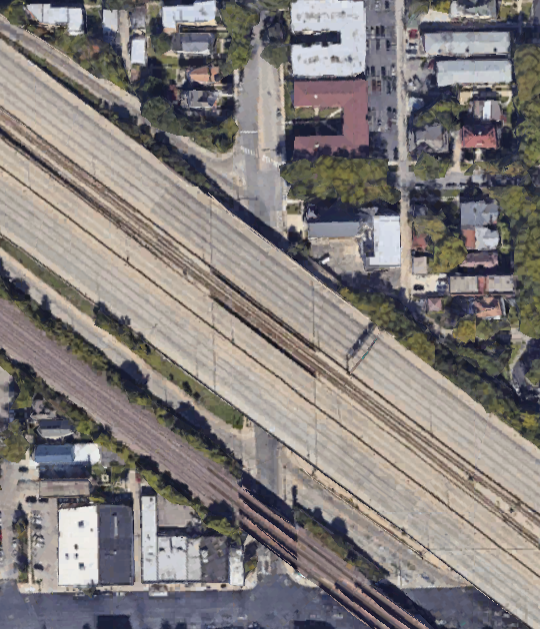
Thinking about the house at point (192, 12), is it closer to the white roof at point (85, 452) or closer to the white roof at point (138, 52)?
the white roof at point (138, 52)

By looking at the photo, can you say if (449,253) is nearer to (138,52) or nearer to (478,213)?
(478,213)

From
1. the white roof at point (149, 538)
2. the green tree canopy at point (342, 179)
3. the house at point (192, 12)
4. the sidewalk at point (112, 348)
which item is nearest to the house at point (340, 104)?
the green tree canopy at point (342, 179)

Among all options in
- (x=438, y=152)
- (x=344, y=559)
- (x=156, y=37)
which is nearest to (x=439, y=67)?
(x=438, y=152)

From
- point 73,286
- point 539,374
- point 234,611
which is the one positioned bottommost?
point 234,611

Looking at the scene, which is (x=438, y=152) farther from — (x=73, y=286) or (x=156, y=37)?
(x=73, y=286)

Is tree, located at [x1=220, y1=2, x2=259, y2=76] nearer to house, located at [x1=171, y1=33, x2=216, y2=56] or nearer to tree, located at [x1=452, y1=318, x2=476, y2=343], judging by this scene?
house, located at [x1=171, y1=33, x2=216, y2=56]

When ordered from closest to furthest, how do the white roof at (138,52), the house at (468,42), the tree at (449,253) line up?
the tree at (449,253)
the house at (468,42)
the white roof at (138,52)

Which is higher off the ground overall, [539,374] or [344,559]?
[539,374]
